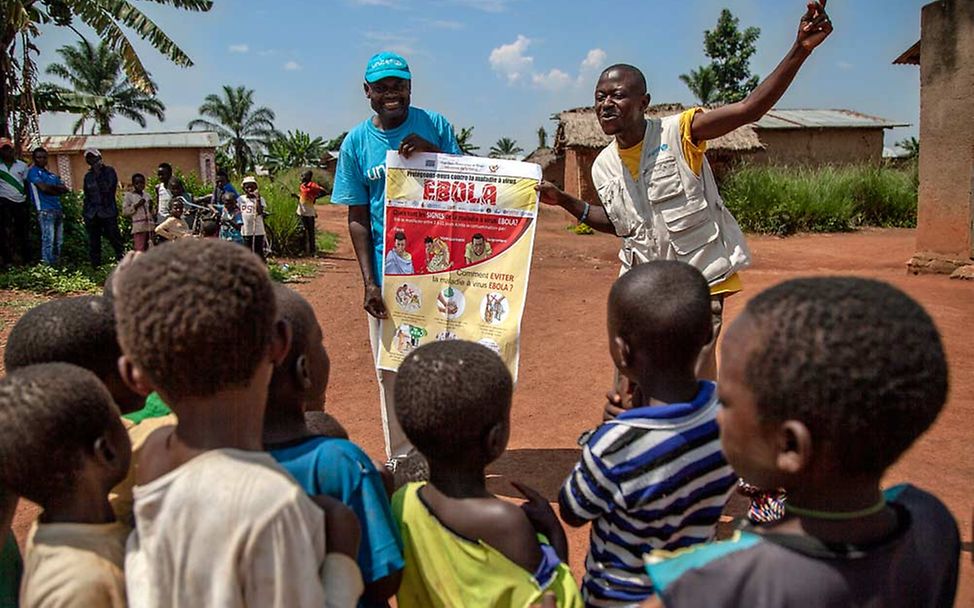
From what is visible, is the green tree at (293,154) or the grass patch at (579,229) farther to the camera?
the green tree at (293,154)

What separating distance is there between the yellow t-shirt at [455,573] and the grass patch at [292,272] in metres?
10.2

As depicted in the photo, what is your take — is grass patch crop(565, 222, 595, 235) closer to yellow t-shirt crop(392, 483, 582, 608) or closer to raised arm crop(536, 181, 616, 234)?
raised arm crop(536, 181, 616, 234)

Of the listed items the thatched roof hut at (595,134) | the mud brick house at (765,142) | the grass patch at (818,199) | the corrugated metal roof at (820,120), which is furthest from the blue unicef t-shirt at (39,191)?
the corrugated metal roof at (820,120)

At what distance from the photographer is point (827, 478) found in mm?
1211

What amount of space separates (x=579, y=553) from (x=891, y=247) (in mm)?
13620

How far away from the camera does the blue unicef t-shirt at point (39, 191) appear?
11.2 m

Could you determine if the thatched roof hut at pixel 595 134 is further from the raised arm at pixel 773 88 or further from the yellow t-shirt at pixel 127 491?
the yellow t-shirt at pixel 127 491

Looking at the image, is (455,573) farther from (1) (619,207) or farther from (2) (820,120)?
(2) (820,120)

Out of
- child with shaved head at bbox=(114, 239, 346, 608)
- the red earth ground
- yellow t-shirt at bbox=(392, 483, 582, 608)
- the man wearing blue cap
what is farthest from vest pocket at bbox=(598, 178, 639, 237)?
child with shaved head at bbox=(114, 239, 346, 608)

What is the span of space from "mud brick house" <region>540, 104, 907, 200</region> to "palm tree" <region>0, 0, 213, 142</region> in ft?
36.0

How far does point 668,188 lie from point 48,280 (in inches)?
389

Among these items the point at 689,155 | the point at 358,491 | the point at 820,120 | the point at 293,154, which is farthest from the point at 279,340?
the point at 293,154

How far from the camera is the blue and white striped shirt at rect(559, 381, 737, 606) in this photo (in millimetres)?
1807

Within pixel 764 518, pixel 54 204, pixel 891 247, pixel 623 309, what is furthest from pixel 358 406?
pixel 891 247
